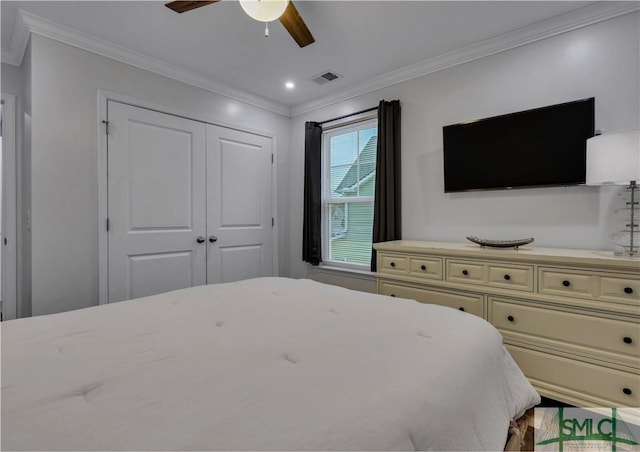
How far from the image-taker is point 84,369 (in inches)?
34.3

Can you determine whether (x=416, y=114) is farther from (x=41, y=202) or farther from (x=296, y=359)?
(x=41, y=202)

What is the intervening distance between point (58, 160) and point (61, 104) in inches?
16.6

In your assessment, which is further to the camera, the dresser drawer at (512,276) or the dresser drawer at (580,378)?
the dresser drawer at (512,276)

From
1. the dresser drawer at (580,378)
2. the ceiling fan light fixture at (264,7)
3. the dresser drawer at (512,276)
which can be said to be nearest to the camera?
the ceiling fan light fixture at (264,7)

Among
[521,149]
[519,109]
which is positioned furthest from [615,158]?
[519,109]

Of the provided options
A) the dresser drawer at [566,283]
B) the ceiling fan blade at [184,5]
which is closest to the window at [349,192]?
the dresser drawer at [566,283]

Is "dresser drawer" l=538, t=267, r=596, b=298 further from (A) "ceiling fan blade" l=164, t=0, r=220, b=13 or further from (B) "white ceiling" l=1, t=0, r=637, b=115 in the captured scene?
(A) "ceiling fan blade" l=164, t=0, r=220, b=13

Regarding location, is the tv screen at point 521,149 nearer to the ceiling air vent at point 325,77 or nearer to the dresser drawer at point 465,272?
the dresser drawer at point 465,272

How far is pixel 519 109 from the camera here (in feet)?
7.93

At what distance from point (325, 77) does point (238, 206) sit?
164cm

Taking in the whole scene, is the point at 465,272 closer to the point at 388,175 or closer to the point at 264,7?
the point at 388,175

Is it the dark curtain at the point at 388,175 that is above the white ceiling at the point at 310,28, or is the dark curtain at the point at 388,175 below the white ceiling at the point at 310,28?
below

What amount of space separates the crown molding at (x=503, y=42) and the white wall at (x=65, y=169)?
7.35 feet

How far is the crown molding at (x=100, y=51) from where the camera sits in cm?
222
